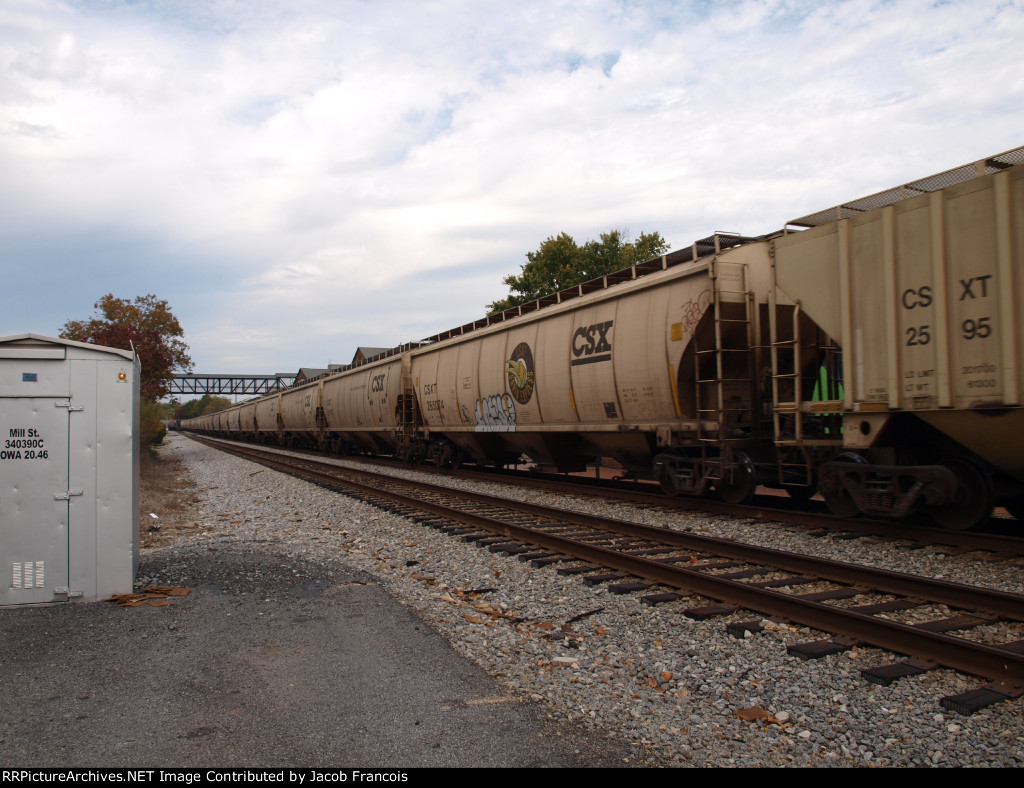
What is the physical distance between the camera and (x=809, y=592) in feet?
18.0

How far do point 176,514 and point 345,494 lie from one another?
10.1 ft

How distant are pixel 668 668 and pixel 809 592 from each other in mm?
2025

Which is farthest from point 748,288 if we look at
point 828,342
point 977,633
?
point 977,633

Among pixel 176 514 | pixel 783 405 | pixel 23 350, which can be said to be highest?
pixel 23 350

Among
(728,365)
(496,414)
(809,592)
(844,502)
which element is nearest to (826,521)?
(844,502)

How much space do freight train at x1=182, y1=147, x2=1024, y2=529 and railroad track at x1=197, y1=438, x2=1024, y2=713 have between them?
6.37ft

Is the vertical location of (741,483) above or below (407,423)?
below

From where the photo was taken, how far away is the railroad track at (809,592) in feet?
12.5

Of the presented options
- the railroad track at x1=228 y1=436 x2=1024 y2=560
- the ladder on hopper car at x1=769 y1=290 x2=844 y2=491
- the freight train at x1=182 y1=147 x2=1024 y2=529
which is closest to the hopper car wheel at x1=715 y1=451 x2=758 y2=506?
the freight train at x1=182 y1=147 x2=1024 y2=529

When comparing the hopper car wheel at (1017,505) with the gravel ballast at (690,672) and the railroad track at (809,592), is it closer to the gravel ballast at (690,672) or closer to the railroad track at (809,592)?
the gravel ballast at (690,672)

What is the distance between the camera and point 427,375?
59.1 feet

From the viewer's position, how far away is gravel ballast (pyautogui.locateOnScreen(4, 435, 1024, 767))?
3.10m

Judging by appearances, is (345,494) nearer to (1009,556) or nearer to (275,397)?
(1009,556)

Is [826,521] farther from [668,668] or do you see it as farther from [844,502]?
[668,668]
